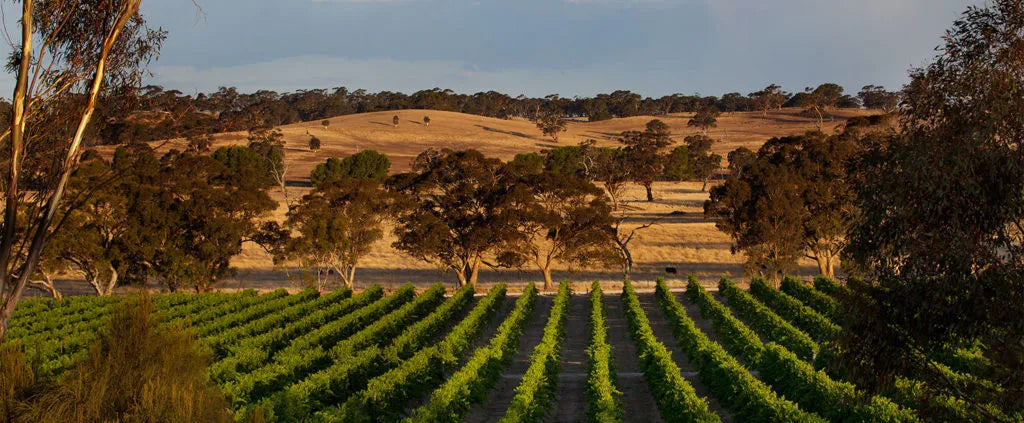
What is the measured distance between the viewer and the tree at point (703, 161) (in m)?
99.2

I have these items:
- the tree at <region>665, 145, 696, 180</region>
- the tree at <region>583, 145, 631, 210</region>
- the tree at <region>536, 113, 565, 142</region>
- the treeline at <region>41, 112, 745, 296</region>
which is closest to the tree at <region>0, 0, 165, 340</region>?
the treeline at <region>41, 112, 745, 296</region>

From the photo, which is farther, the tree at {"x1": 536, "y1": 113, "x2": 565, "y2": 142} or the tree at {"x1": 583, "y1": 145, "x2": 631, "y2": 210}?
the tree at {"x1": 536, "y1": 113, "x2": 565, "y2": 142}

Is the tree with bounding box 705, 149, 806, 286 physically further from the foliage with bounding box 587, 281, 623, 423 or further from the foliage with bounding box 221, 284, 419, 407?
the foliage with bounding box 587, 281, 623, 423

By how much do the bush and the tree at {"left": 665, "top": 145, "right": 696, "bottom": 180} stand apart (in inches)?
3789

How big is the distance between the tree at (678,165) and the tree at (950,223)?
92.9 metres

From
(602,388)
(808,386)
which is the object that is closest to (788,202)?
(808,386)

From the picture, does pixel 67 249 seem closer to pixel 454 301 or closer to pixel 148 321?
pixel 454 301

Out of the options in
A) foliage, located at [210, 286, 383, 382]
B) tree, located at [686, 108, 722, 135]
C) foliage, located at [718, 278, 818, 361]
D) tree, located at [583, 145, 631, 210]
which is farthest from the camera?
tree, located at [686, 108, 722, 135]

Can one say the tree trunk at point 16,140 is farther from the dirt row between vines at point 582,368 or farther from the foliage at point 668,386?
the dirt row between vines at point 582,368

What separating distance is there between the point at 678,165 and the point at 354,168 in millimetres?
41113

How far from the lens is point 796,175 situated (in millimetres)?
49031

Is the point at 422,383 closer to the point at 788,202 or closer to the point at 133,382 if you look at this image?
the point at 133,382

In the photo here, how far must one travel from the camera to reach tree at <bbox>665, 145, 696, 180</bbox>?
10344 cm

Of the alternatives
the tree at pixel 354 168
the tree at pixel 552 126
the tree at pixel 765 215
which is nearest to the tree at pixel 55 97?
the tree at pixel 765 215
